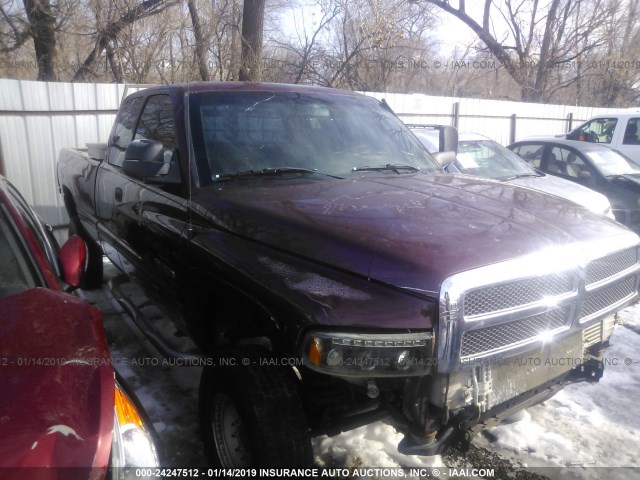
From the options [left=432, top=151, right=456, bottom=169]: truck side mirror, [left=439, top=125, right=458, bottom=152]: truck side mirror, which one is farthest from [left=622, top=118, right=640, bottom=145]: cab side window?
[left=432, top=151, right=456, bottom=169]: truck side mirror

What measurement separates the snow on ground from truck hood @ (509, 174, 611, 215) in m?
2.35

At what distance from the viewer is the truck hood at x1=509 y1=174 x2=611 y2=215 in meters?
5.96

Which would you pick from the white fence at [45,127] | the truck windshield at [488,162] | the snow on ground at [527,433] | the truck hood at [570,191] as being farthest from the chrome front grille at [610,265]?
the white fence at [45,127]

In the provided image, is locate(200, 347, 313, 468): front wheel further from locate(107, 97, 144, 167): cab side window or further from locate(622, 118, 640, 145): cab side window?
locate(622, 118, 640, 145): cab side window

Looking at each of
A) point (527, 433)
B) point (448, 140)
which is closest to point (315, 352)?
point (527, 433)

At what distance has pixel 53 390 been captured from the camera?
168 cm

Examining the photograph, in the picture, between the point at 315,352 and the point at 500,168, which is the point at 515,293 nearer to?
the point at 315,352

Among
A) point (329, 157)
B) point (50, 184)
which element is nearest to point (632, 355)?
point (329, 157)

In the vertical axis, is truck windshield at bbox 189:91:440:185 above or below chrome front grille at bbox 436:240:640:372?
above

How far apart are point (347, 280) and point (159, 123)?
217cm

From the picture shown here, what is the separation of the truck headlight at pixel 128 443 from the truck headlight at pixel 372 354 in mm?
652

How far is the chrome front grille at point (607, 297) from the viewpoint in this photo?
8.11 ft

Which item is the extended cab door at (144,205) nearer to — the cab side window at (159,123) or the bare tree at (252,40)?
the cab side window at (159,123)

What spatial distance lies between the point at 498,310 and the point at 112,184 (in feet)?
10.7
